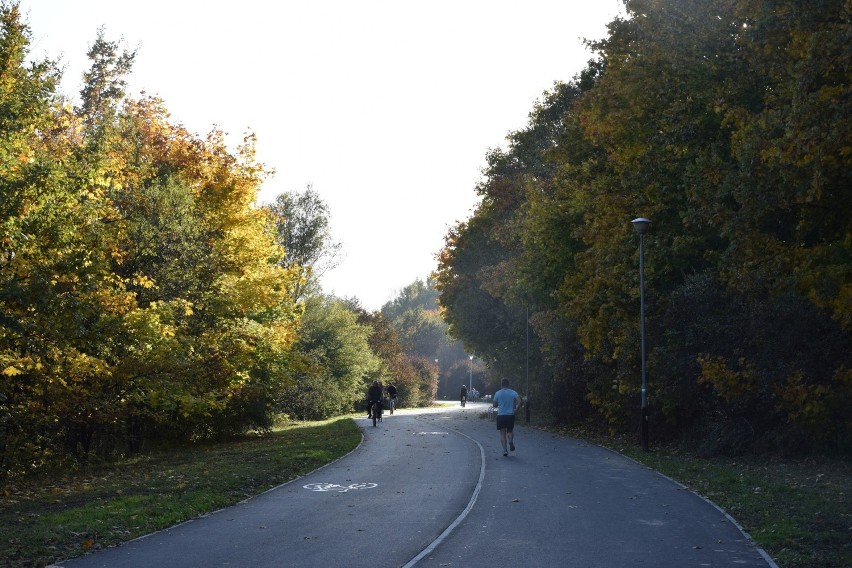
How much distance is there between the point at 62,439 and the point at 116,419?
2920mm

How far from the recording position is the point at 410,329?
124562mm

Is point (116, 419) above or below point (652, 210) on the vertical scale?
below

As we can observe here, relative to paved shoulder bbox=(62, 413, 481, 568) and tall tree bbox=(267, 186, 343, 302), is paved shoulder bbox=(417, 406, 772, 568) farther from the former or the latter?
tall tree bbox=(267, 186, 343, 302)

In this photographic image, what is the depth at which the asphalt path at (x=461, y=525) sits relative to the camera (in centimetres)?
991

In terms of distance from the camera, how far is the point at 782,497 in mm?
14406

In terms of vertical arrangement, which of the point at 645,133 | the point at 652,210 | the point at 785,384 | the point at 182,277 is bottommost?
the point at 785,384

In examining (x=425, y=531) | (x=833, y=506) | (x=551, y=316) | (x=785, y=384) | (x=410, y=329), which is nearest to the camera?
(x=425, y=531)

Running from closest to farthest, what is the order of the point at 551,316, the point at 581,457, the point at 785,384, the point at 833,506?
the point at 833,506 → the point at 785,384 → the point at 581,457 → the point at 551,316

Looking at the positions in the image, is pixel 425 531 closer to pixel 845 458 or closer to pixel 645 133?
pixel 845 458

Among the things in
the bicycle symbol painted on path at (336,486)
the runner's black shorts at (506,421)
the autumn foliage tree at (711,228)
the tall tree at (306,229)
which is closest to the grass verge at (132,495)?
the bicycle symbol painted on path at (336,486)

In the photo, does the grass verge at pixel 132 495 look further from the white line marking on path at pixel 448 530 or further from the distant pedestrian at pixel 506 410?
the distant pedestrian at pixel 506 410

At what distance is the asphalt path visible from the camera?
991 cm

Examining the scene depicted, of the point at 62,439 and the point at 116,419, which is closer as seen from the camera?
the point at 116,419

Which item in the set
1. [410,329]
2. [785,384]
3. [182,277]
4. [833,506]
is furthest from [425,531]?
[410,329]
